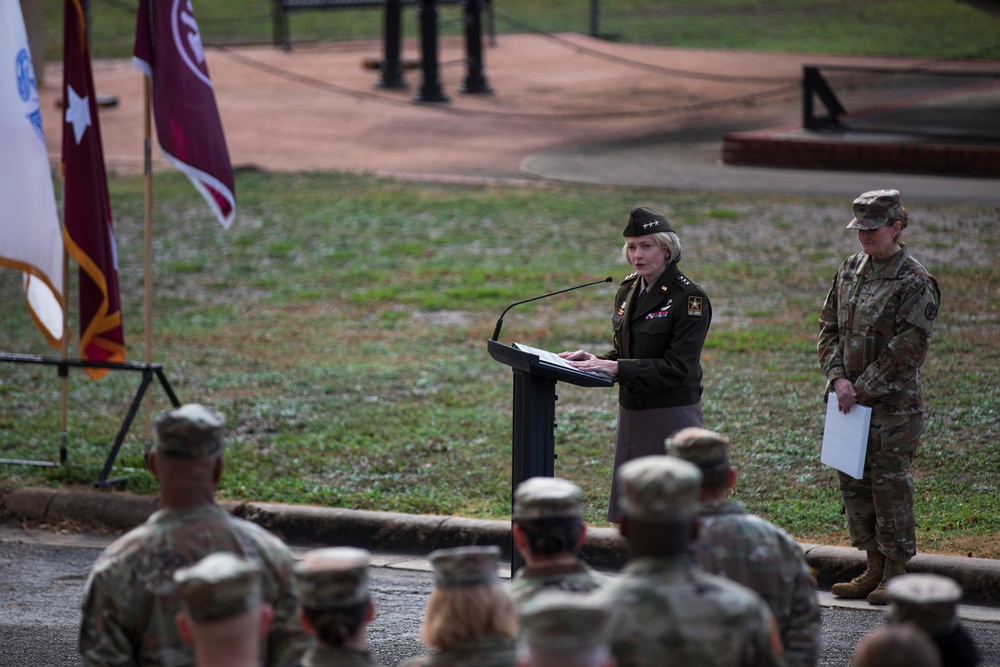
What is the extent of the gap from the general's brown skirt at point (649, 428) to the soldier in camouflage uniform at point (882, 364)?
86 cm

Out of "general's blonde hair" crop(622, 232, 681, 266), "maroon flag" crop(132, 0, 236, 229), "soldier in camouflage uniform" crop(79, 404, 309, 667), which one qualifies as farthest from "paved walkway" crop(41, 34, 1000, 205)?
"soldier in camouflage uniform" crop(79, 404, 309, 667)

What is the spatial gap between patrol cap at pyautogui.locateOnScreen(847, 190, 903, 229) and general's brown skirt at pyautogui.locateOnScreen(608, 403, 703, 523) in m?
1.16

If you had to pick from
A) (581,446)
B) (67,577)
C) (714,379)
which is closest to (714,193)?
(714,379)

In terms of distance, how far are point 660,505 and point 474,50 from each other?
21.5 m

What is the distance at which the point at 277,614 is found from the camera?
3.75 meters

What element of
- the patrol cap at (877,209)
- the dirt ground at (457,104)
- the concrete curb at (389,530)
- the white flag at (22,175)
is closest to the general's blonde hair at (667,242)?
the patrol cap at (877,209)

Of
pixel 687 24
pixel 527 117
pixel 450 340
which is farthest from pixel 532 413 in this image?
pixel 687 24

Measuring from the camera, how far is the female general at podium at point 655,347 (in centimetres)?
599

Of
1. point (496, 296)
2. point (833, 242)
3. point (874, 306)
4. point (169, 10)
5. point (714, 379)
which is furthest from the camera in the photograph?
point (833, 242)

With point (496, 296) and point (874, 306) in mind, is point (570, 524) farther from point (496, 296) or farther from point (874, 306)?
point (496, 296)

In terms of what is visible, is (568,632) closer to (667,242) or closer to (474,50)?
(667,242)

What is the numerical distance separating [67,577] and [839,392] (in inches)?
169

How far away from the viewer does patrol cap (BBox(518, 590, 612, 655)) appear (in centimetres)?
→ 289

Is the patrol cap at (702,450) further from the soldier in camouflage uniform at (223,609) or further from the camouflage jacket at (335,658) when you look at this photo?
the soldier in camouflage uniform at (223,609)
